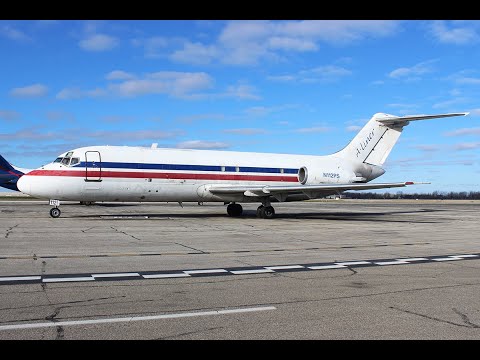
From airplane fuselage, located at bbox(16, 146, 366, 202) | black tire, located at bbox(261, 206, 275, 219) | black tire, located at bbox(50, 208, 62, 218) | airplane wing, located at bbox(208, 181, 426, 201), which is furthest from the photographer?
black tire, located at bbox(261, 206, 275, 219)

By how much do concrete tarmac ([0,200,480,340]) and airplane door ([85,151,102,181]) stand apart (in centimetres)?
878

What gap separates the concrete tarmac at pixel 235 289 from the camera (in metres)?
5.52

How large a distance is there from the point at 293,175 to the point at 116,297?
75.0 feet

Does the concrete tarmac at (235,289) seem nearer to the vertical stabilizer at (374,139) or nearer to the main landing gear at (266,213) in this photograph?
the main landing gear at (266,213)

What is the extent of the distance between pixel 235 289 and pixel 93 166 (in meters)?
17.3

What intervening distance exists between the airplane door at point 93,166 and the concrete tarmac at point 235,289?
878cm

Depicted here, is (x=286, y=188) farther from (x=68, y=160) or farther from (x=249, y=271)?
(x=249, y=271)

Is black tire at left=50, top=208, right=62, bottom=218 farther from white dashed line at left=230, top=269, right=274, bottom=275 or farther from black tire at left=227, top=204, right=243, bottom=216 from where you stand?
white dashed line at left=230, top=269, right=274, bottom=275

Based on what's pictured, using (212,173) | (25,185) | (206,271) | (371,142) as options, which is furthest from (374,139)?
(206,271)

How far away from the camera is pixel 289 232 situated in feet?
59.8

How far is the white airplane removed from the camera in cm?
2312

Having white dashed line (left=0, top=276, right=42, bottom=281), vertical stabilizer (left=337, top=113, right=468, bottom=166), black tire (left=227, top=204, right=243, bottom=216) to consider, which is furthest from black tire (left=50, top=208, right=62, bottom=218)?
vertical stabilizer (left=337, top=113, right=468, bottom=166)
